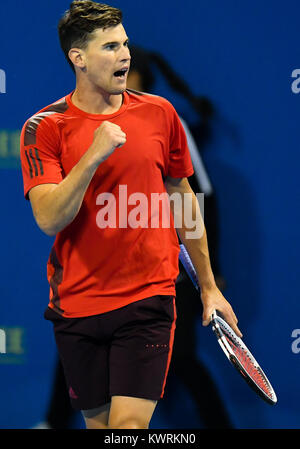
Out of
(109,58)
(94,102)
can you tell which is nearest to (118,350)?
(94,102)

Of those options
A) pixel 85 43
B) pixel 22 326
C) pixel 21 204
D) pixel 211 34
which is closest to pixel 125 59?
pixel 85 43

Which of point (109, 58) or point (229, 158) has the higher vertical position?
point (109, 58)

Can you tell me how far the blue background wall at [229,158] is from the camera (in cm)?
284

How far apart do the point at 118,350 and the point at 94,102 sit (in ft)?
2.53

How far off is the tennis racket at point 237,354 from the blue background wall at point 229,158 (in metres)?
0.47

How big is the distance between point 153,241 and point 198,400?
1129 mm

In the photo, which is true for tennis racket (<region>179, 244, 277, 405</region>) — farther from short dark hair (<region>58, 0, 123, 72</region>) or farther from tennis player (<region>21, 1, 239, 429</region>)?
short dark hair (<region>58, 0, 123, 72</region>)

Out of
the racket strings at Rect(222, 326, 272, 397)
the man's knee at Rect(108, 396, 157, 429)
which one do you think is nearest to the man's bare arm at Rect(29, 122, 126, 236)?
the man's knee at Rect(108, 396, 157, 429)

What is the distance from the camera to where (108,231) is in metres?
2.19

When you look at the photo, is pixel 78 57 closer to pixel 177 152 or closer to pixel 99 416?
pixel 177 152

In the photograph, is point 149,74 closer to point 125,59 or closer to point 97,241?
point 125,59

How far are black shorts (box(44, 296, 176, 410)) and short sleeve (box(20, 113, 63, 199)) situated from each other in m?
0.45

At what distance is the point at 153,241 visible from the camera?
2.22 metres

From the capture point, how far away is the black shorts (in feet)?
7.09
